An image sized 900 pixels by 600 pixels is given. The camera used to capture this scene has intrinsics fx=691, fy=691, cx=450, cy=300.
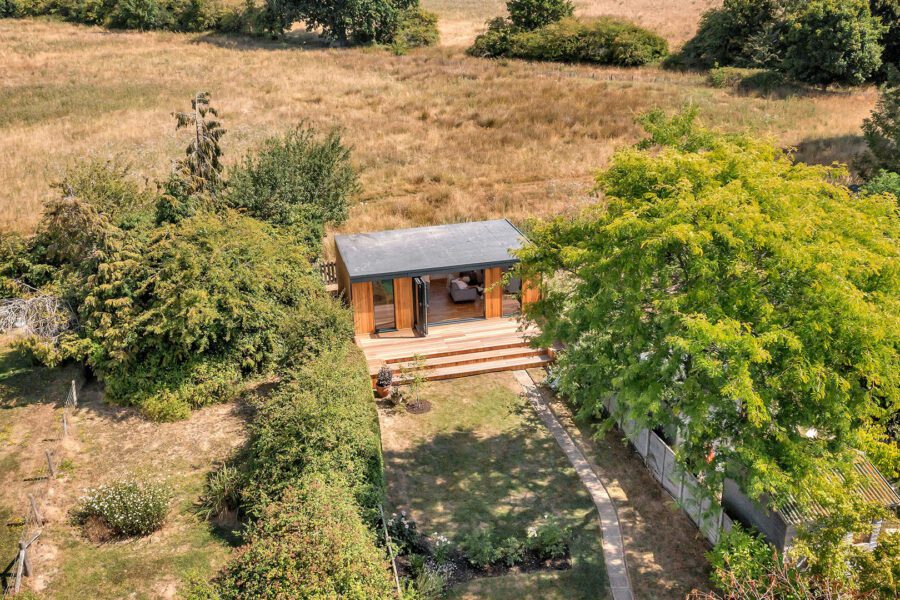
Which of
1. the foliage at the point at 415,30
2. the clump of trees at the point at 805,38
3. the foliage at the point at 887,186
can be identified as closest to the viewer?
the foliage at the point at 887,186

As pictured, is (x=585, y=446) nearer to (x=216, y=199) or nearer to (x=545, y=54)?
(x=216, y=199)

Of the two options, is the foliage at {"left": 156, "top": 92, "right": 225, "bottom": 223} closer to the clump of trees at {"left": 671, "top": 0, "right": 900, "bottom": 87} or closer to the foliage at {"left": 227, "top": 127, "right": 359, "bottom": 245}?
the foliage at {"left": 227, "top": 127, "right": 359, "bottom": 245}

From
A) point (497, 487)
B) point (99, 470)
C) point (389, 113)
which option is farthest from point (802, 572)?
point (389, 113)

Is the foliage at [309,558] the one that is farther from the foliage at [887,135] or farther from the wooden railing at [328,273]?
the foliage at [887,135]

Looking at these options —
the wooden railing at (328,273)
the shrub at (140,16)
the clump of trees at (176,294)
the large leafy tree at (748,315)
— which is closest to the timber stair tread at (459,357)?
the clump of trees at (176,294)

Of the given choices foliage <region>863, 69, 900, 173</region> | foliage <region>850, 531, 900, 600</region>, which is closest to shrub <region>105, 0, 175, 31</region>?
foliage <region>863, 69, 900, 173</region>

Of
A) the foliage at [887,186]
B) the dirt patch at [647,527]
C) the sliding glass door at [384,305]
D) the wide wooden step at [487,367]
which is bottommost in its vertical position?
the dirt patch at [647,527]

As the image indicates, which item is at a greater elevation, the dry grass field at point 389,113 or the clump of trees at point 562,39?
the clump of trees at point 562,39
